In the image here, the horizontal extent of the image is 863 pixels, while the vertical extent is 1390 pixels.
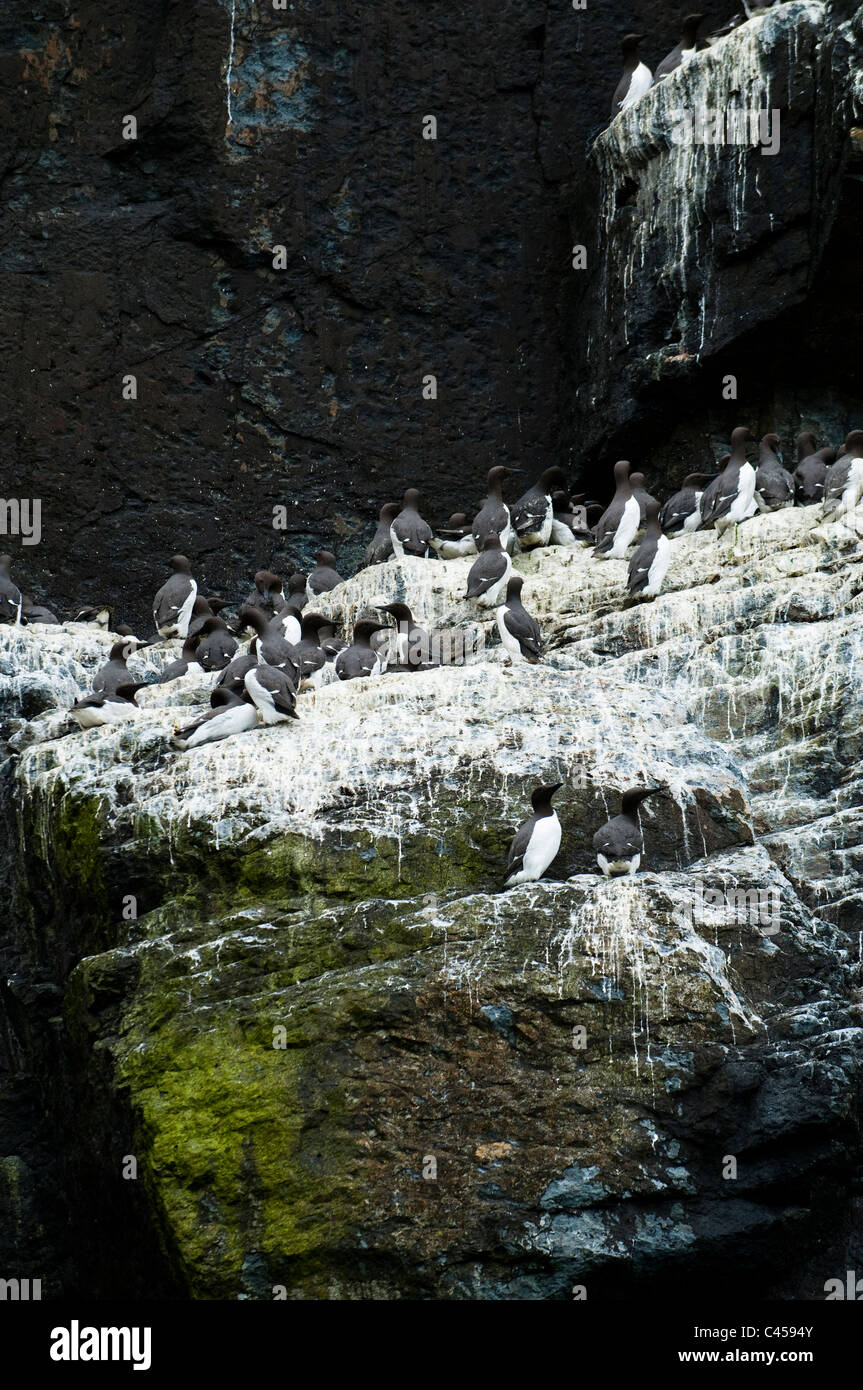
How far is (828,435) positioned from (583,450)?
2618 mm

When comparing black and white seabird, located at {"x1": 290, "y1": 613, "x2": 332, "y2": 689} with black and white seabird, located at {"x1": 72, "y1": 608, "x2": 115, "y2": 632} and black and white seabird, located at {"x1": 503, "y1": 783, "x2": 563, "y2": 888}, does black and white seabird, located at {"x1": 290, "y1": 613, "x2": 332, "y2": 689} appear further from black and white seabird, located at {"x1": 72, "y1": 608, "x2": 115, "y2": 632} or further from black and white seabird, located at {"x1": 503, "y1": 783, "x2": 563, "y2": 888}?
black and white seabird, located at {"x1": 503, "y1": 783, "x2": 563, "y2": 888}

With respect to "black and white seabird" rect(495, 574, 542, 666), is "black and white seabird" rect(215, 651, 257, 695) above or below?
below


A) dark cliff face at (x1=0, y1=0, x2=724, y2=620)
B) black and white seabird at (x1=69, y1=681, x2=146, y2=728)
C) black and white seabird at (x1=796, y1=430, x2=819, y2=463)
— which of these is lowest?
black and white seabird at (x1=69, y1=681, x2=146, y2=728)

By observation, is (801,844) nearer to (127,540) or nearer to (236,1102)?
(236,1102)

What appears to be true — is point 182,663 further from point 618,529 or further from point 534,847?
point 534,847

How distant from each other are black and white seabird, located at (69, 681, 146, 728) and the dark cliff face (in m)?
7.75

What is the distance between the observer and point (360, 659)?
48.1ft

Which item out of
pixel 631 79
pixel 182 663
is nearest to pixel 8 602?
pixel 182 663

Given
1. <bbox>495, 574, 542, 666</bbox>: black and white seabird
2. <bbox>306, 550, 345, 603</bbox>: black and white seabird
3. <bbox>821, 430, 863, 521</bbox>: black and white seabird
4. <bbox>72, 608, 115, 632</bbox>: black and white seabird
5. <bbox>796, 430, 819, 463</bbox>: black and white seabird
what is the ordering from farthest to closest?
1. <bbox>72, 608, 115, 632</bbox>: black and white seabird
2. <bbox>306, 550, 345, 603</bbox>: black and white seabird
3. <bbox>796, 430, 819, 463</bbox>: black and white seabird
4. <bbox>821, 430, 863, 521</bbox>: black and white seabird
5. <bbox>495, 574, 542, 666</bbox>: black and white seabird

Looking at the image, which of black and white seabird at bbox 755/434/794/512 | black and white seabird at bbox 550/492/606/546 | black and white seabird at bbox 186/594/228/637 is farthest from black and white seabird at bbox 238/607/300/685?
black and white seabird at bbox 755/434/794/512

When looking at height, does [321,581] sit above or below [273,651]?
above

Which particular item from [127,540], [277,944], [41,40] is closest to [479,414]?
[127,540]

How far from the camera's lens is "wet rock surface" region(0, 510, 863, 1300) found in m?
8.98

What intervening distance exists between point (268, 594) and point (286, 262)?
4.96 metres
